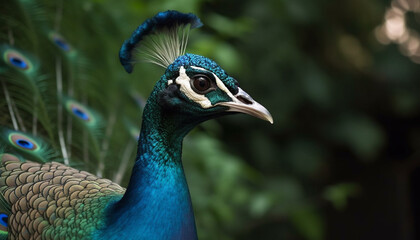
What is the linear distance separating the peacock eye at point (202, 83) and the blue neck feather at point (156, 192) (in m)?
0.07

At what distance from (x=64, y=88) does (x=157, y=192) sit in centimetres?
74

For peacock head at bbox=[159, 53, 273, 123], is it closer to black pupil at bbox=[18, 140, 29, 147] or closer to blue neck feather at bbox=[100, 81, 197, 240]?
blue neck feather at bbox=[100, 81, 197, 240]

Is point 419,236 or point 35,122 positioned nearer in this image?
point 35,122

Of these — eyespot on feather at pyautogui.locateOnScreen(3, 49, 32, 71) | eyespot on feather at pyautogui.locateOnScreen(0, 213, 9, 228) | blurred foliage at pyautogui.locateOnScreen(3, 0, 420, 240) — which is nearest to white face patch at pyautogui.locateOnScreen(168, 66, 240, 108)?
eyespot on feather at pyautogui.locateOnScreen(0, 213, 9, 228)

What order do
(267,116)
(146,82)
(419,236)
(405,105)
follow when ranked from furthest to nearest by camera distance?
(419,236), (405,105), (146,82), (267,116)

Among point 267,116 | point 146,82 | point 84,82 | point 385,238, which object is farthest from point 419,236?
point 267,116

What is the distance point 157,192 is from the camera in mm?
970

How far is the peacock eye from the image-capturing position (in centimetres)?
93

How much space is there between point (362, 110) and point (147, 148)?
2028 millimetres

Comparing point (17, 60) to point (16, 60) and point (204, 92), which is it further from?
point (204, 92)

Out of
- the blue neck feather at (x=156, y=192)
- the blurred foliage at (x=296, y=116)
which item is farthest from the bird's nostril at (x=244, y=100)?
the blurred foliage at (x=296, y=116)

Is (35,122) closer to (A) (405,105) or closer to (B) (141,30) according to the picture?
(B) (141,30)

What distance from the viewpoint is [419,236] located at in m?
3.15

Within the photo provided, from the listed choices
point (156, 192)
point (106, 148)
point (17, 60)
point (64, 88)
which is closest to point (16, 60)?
point (17, 60)
